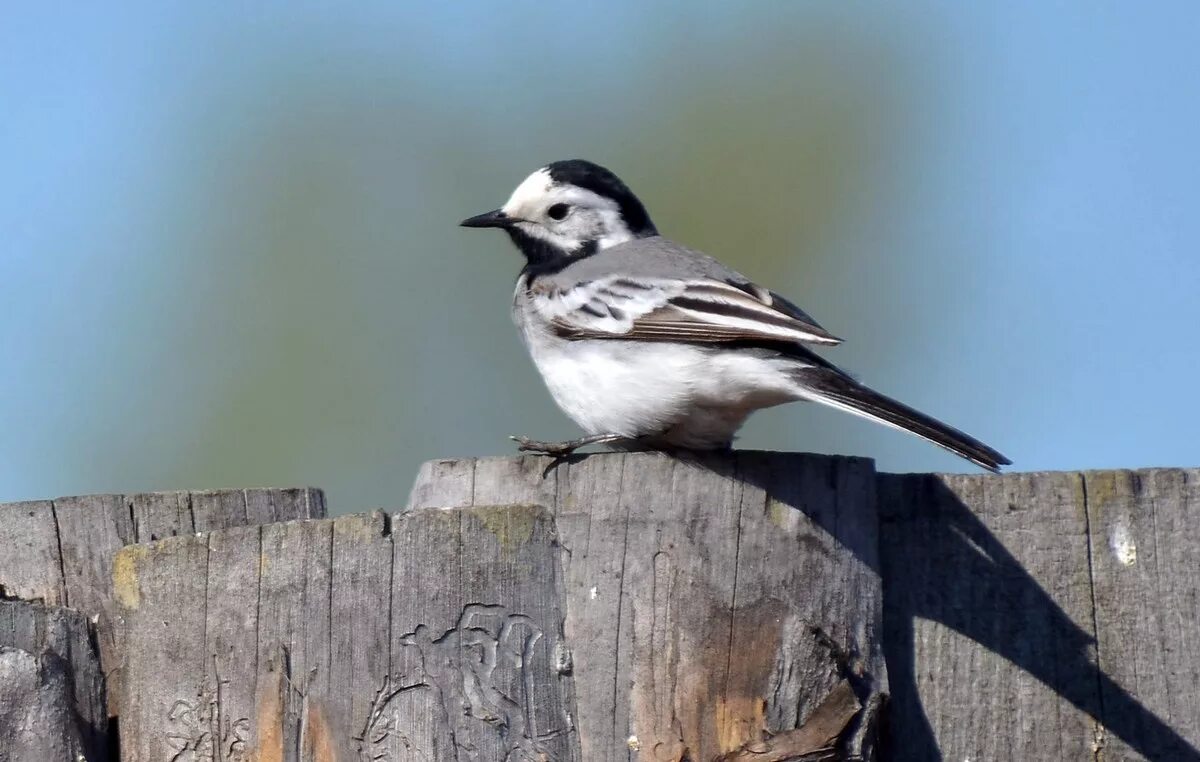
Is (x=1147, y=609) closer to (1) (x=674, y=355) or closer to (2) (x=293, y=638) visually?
(1) (x=674, y=355)

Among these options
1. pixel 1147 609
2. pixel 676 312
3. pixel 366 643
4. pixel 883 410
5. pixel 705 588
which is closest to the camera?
pixel 366 643

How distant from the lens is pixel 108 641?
3814 millimetres

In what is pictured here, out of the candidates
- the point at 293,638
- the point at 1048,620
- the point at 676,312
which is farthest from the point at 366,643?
the point at 676,312

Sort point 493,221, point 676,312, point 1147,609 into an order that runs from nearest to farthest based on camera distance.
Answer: point 1147,609 < point 676,312 < point 493,221

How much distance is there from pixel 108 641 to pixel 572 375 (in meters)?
2.39

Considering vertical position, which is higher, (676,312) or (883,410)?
(676,312)

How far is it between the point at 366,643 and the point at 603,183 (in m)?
4.01

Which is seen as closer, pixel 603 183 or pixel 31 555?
pixel 31 555

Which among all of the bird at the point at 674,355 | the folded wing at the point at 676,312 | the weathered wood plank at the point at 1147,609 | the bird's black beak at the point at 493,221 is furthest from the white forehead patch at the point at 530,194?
the weathered wood plank at the point at 1147,609

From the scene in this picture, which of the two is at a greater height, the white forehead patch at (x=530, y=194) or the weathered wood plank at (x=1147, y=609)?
the white forehead patch at (x=530, y=194)

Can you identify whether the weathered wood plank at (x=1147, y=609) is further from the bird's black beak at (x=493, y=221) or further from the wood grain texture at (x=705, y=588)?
the bird's black beak at (x=493, y=221)

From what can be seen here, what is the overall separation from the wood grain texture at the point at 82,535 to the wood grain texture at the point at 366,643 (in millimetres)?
519

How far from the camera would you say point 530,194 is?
7.10 metres

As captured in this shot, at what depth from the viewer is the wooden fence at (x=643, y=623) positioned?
3414mm
